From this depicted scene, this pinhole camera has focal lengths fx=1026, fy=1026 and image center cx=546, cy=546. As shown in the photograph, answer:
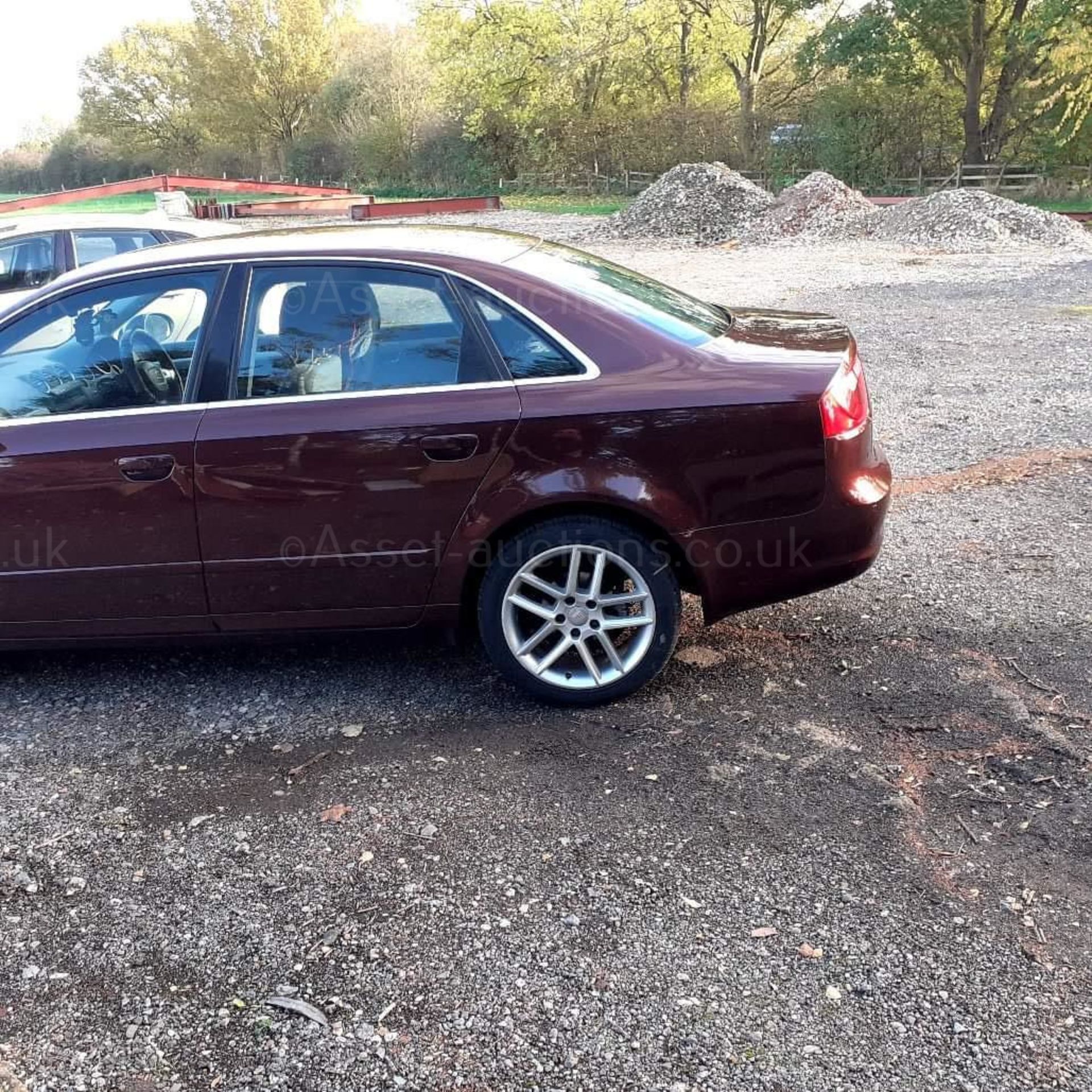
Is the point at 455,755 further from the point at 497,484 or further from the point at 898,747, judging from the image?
the point at 898,747

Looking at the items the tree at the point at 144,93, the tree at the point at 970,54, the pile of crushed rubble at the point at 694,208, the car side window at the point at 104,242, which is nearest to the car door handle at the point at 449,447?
the car side window at the point at 104,242

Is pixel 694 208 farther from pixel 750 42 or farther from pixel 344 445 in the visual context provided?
pixel 344 445

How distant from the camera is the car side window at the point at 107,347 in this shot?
3.84 m

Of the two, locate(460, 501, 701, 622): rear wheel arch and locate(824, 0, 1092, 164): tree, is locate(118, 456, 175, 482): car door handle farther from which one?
locate(824, 0, 1092, 164): tree

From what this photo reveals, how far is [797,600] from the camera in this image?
15.9 feet

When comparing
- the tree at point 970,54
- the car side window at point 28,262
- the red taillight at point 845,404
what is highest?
the tree at point 970,54

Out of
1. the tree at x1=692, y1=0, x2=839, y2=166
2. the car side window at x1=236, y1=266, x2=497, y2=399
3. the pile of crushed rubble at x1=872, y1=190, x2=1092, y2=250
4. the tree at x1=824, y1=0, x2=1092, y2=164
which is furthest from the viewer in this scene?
the tree at x1=692, y1=0, x2=839, y2=166

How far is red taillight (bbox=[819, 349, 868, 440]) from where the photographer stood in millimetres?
3703

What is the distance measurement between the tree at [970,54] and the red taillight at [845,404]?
2976 centimetres

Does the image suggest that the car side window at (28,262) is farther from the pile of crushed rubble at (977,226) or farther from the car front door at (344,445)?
the pile of crushed rubble at (977,226)

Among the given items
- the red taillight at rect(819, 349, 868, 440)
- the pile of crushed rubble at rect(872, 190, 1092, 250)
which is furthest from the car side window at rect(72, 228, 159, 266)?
the pile of crushed rubble at rect(872, 190, 1092, 250)

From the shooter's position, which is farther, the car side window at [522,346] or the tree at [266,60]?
the tree at [266,60]

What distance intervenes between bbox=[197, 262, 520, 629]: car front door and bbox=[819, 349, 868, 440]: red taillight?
112 centimetres

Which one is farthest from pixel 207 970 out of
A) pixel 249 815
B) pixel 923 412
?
pixel 923 412
